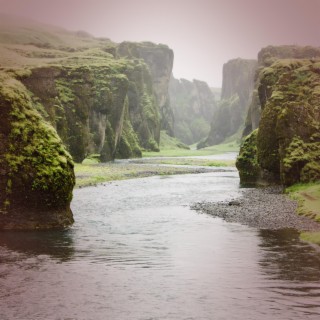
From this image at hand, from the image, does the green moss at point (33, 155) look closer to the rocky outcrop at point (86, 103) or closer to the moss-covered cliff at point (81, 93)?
the moss-covered cliff at point (81, 93)

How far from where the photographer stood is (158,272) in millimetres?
17750

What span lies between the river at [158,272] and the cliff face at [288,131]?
1681cm

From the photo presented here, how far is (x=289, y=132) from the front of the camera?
148 ft

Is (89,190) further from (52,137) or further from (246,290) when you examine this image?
(246,290)

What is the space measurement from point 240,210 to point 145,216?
7.14 m

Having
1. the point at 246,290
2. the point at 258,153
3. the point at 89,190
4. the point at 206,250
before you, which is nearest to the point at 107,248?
the point at 206,250

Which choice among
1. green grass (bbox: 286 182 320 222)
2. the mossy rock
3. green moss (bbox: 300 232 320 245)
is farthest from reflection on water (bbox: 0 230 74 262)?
the mossy rock

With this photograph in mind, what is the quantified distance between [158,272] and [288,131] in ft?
102

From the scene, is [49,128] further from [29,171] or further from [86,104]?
[86,104]

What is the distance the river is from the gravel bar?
1.62m

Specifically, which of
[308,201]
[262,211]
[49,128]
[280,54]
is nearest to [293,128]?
[308,201]

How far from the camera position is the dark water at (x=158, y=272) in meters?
13.8

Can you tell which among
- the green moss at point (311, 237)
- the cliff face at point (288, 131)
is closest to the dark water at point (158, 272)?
the green moss at point (311, 237)

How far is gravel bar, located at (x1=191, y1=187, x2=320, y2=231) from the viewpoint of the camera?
89.6 ft
